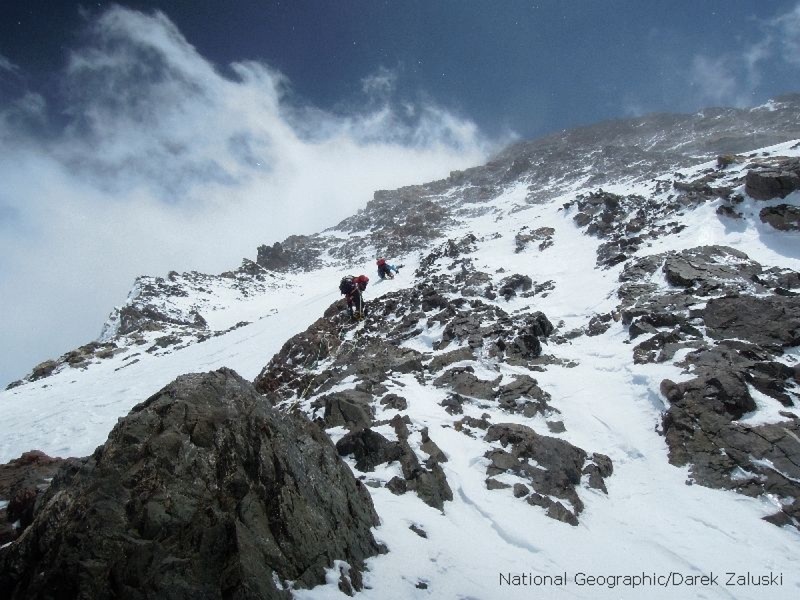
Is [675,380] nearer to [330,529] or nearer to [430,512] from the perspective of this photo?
[430,512]

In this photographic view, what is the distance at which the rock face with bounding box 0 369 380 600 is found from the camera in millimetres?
4230

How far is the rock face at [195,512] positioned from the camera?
4.23 meters

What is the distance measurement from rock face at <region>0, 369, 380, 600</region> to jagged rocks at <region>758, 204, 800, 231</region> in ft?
67.8

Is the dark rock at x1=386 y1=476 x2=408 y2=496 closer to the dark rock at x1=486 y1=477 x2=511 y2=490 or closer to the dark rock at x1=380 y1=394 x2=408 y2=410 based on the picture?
the dark rock at x1=486 y1=477 x2=511 y2=490

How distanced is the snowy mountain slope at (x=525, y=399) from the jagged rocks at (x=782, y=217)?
0.42m

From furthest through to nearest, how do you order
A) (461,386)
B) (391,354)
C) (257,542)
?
1. (391,354)
2. (461,386)
3. (257,542)

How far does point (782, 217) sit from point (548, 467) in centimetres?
1721

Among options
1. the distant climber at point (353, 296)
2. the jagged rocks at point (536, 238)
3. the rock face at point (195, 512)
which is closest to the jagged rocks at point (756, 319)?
the rock face at point (195, 512)

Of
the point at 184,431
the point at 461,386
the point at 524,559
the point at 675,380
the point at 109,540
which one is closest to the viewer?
the point at 109,540

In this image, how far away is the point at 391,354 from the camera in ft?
51.2

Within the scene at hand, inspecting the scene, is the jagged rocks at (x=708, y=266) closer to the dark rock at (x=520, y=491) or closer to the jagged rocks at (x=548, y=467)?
the jagged rocks at (x=548, y=467)

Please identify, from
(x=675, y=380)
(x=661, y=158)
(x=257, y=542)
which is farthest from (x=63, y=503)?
(x=661, y=158)

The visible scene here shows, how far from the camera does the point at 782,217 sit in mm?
17688

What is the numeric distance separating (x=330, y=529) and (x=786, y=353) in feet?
41.0
